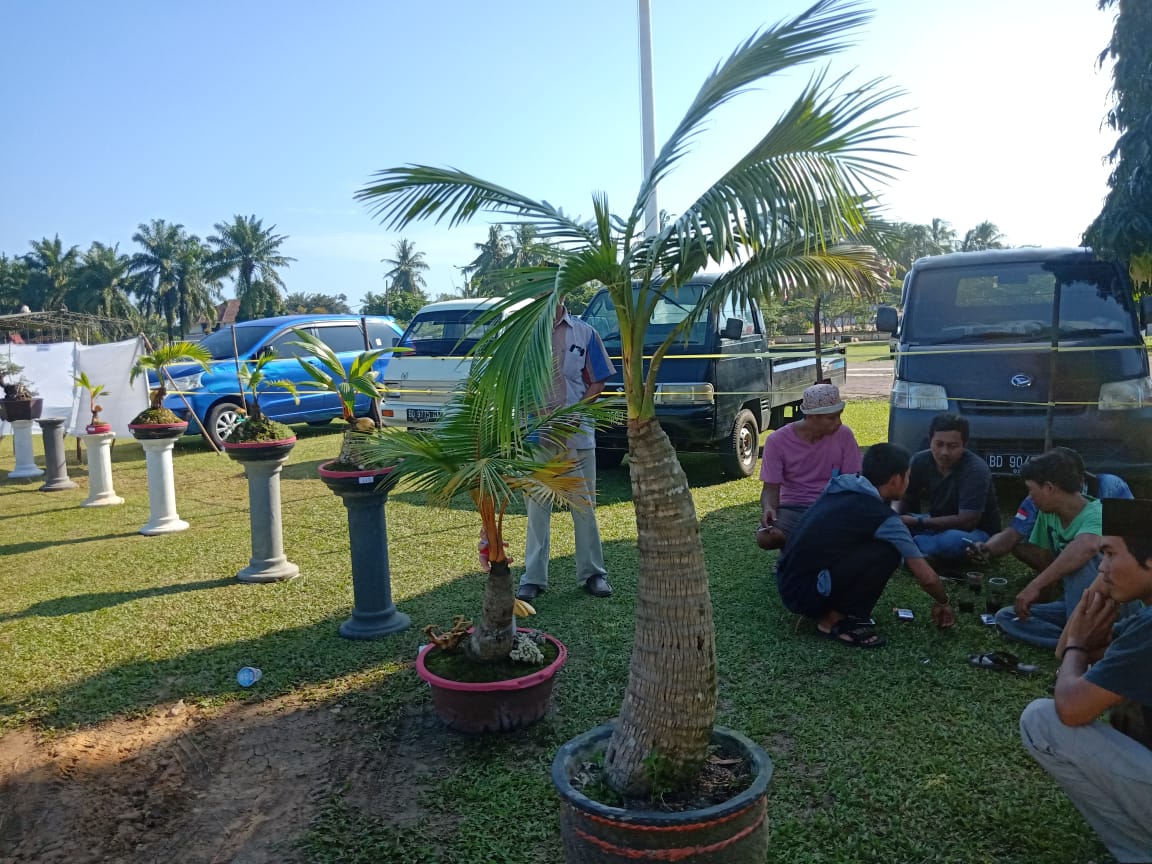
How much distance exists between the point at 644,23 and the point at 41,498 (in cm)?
1038

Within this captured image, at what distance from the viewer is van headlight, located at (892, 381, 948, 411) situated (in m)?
6.71

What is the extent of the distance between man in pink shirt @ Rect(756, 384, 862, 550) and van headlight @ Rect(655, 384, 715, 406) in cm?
289

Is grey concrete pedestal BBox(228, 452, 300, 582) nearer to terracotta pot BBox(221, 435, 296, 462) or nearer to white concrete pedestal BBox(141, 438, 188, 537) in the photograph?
terracotta pot BBox(221, 435, 296, 462)

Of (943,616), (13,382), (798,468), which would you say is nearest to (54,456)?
(13,382)

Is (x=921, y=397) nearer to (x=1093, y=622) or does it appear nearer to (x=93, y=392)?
(x=1093, y=622)

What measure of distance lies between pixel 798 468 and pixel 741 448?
363 centimetres

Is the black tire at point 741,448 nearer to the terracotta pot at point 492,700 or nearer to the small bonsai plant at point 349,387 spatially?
the small bonsai plant at point 349,387

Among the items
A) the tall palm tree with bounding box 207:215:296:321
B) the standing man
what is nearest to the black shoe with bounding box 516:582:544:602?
the standing man

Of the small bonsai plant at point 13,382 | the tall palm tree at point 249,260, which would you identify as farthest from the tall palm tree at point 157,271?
→ the small bonsai plant at point 13,382

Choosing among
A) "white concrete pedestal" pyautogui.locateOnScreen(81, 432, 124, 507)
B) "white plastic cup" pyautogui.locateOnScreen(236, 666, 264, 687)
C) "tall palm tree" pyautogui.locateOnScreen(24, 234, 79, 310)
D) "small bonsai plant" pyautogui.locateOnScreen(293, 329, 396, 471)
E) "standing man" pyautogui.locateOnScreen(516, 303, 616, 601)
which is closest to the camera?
"white plastic cup" pyautogui.locateOnScreen(236, 666, 264, 687)

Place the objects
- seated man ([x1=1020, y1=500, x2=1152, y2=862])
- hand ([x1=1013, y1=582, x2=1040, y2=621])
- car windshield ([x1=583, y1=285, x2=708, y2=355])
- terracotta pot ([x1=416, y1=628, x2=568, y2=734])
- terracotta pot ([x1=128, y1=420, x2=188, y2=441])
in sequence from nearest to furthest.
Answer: seated man ([x1=1020, y1=500, x2=1152, y2=862]), terracotta pot ([x1=416, y1=628, x2=568, y2=734]), hand ([x1=1013, y1=582, x2=1040, y2=621]), terracotta pot ([x1=128, y1=420, x2=188, y2=441]), car windshield ([x1=583, y1=285, x2=708, y2=355])

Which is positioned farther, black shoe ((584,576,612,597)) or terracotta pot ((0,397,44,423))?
terracotta pot ((0,397,44,423))

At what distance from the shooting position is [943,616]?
448 centimetres

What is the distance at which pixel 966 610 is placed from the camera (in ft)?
15.4
